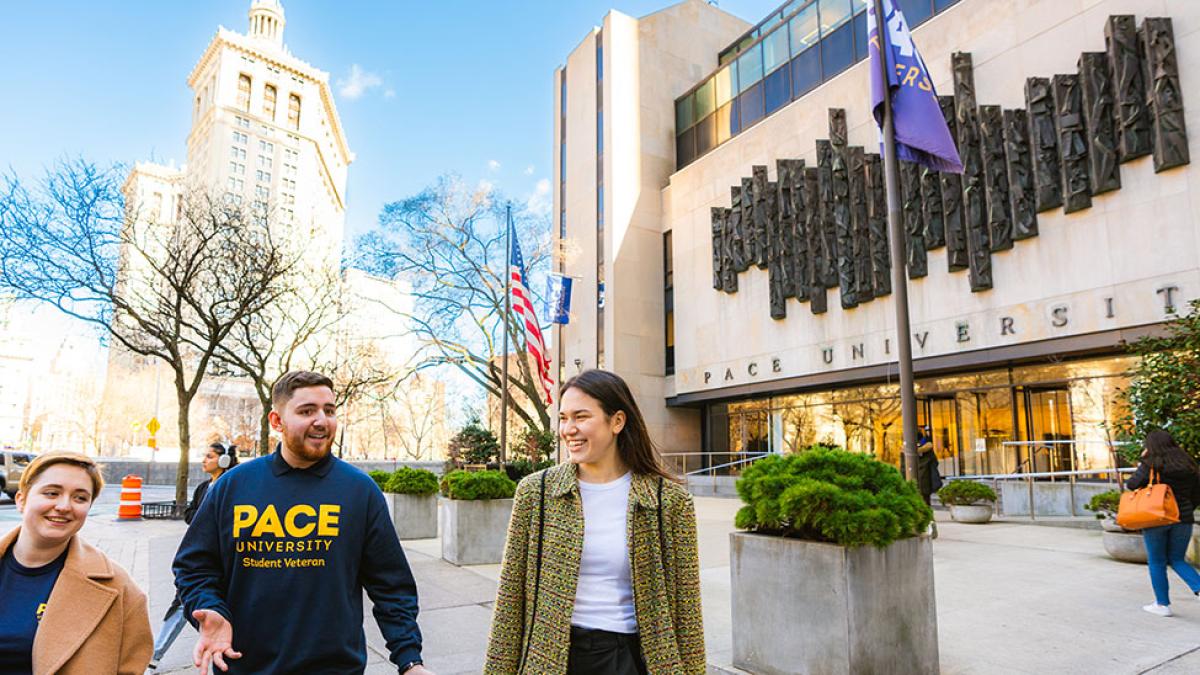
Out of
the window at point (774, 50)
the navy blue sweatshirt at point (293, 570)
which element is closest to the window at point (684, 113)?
the window at point (774, 50)

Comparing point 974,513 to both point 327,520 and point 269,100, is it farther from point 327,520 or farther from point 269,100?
point 269,100

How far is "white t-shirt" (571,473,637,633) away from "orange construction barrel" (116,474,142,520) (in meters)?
19.3

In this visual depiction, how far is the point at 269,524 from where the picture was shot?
276 cm

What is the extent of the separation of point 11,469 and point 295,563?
2979cm

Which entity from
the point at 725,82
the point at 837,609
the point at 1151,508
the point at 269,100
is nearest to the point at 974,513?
the point at 1151,508

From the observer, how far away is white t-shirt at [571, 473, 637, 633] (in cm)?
268

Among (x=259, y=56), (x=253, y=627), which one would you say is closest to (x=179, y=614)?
(x=253, y=627)

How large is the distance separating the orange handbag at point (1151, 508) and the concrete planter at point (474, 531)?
735cm

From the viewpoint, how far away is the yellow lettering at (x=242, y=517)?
9.01 feet

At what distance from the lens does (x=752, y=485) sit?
18.1 feet

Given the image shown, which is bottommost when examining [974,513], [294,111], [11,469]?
[974,513]

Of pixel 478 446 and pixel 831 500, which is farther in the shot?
pixel 478 446

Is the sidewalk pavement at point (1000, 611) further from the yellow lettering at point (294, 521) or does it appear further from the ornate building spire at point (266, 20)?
the ornate building spire at point (266, 20)

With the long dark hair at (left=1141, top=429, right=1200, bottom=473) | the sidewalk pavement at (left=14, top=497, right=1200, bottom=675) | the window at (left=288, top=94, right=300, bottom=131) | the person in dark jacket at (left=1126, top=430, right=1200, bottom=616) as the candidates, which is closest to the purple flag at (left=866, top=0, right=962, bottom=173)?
the long dark hair at (left=1141, top=429, right=1200, bottom=473)
